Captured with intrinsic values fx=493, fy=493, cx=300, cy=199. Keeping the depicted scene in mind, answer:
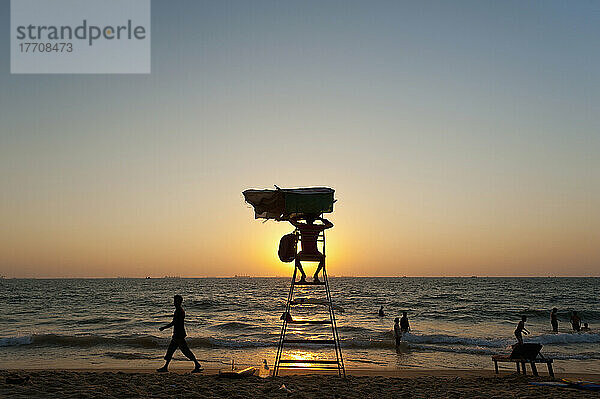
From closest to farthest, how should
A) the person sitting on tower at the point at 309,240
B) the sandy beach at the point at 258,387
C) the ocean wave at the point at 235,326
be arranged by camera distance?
the person sitting on tower at the point at 309,240 → the sandy beach at the point at 258,387 → the ocean wave at the point at 235,326

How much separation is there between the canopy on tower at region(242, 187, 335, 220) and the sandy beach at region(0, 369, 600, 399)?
389 centimetres

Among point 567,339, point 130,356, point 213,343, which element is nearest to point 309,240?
point 130,356

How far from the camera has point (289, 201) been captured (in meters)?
9.69

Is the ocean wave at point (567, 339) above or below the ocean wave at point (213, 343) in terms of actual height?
below

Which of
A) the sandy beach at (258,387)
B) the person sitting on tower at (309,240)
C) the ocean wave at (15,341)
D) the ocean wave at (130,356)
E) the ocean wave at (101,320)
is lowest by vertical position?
the ocean wave at (101,320)

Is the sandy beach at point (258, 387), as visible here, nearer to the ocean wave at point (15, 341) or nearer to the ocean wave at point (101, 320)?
the ocean wave at point (15, 341)

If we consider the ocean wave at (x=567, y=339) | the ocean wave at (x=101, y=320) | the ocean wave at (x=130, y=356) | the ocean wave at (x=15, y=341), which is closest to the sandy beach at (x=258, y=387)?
the ocean wave at (x=130, y=356)

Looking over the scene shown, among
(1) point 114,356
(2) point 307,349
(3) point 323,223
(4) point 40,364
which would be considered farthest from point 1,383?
(2) point 307,349

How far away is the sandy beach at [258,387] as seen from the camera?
10.1m

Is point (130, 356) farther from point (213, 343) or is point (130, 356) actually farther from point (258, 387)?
point (258, 387)

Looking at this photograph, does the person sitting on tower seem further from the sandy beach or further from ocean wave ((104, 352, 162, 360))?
ocean wave ((104, 352, 162, 360))

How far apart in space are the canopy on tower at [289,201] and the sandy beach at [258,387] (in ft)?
12.8

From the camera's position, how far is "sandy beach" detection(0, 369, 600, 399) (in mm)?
10125

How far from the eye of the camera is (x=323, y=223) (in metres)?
10.0
